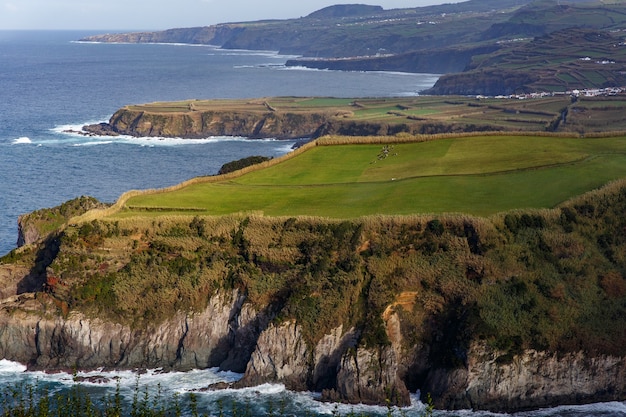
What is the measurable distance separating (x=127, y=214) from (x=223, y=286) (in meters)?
8.98

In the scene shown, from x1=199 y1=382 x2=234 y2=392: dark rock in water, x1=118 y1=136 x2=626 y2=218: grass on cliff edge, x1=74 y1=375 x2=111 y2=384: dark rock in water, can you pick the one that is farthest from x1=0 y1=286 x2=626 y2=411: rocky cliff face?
x1=118 y1=136 x2=626 y2=218: grass on cliff edge

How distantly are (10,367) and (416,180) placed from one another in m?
25.8

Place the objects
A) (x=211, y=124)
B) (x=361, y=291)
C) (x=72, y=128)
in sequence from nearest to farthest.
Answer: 1. (x=361, y=291)
2. (x=72, y=128)
3. (x=211, y=124)

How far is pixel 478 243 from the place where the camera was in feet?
144

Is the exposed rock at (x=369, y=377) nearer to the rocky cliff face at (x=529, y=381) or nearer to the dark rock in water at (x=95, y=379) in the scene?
the rocky cliff face at (x=529, y=381)

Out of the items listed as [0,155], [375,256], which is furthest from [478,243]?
[0,155]

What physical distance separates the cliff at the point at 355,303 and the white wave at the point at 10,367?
0.52m

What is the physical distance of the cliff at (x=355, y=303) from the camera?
39875 mm

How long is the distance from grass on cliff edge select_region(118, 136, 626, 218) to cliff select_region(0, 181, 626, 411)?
114 inches

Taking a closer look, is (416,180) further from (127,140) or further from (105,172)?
(127,140)

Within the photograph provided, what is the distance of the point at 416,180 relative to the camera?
180 ft

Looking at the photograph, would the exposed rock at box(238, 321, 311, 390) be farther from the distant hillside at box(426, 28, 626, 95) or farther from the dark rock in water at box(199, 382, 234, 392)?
the distant hillside at box(426, 28, 626, 95)

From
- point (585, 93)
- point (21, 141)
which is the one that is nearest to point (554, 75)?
point (585, 93)

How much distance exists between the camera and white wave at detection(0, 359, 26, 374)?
1745 inches
